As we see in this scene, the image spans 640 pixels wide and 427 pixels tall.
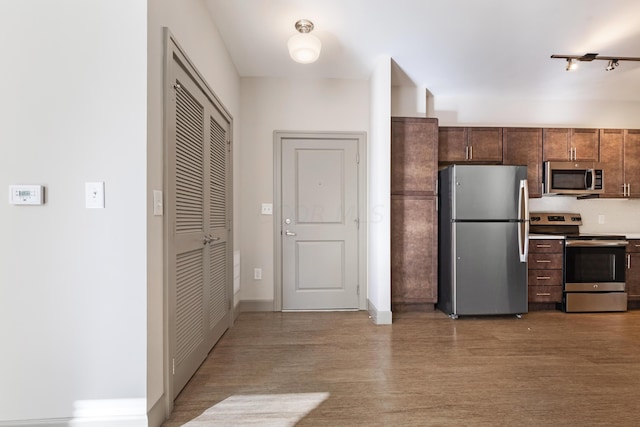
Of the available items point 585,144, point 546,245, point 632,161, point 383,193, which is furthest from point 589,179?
point 383,193

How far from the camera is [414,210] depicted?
3.42 m

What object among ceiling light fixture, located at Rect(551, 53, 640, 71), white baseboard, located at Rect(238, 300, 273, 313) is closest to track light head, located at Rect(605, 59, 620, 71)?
ceiling light fixture, located at Rect(551, 53, 640, 71)

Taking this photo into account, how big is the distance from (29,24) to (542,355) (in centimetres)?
384

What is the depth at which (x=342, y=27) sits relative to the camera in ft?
8.53

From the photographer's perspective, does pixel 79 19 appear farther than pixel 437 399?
No

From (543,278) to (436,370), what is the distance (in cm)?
227

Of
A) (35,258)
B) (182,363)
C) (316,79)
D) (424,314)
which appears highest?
(316,79)

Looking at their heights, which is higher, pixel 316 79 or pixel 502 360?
pixel 316 79

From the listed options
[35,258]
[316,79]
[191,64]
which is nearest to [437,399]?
[35,258]

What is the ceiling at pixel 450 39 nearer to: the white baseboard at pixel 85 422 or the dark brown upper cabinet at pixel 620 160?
the dark brown upper cabinet at pixel 620 160

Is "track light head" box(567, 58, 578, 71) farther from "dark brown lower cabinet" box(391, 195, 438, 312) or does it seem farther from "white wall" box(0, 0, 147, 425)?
"white wall" box(0, 0, 147, 425)

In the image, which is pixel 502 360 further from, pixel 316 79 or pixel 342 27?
pixel 316 79

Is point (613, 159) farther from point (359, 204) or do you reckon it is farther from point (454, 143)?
Result: point (359, 204)

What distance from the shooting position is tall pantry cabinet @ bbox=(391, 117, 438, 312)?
11.1 ft
